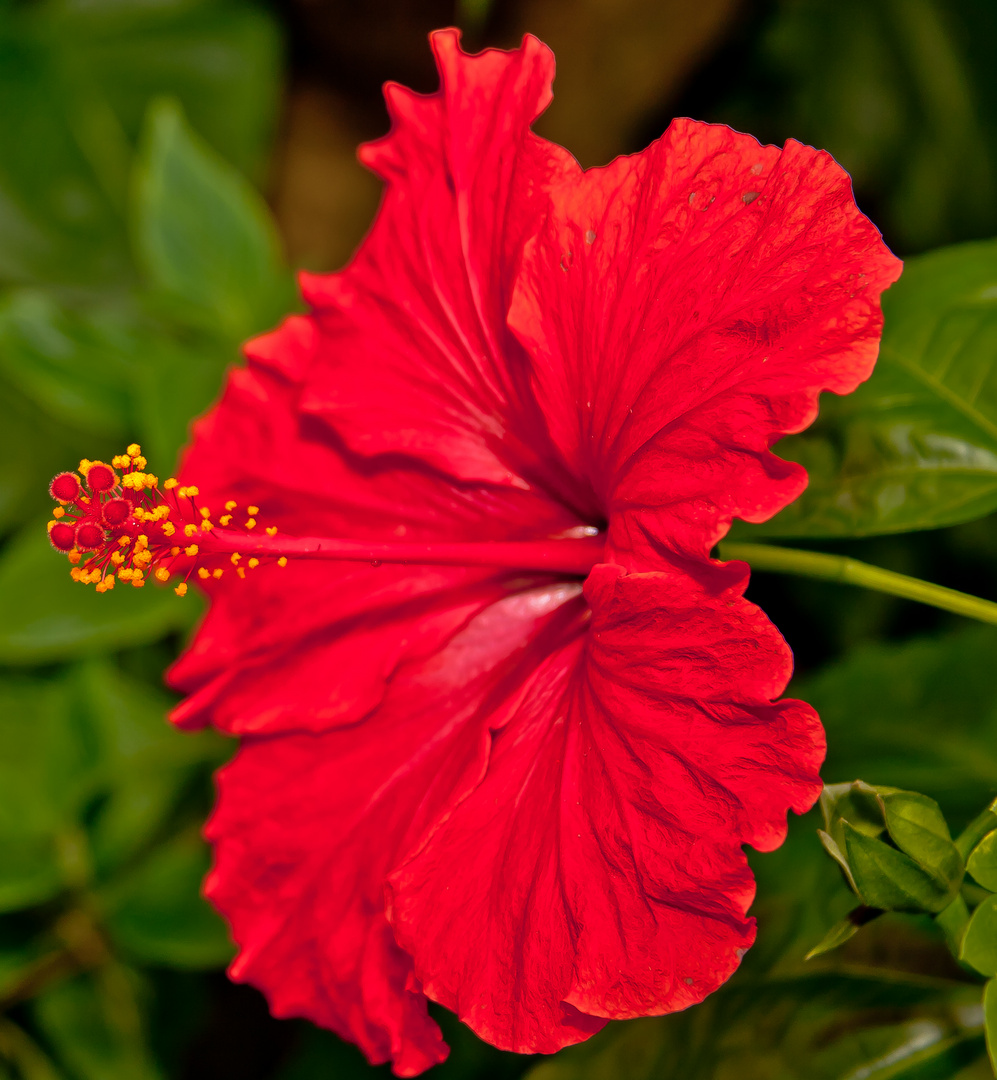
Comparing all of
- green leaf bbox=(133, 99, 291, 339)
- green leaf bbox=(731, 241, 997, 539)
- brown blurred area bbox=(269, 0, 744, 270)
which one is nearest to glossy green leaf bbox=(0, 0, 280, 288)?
brown blurred area bbox=(269, 0, 744, 270)

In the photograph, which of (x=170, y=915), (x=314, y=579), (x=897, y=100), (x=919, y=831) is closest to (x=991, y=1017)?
(x=919, y=831)

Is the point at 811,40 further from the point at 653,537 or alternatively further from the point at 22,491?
the point at 22,491

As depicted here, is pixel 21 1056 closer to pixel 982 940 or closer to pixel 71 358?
pixel 71 358

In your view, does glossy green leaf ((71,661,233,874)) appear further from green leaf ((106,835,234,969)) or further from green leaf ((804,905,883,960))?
green leaf ((804,905,883,960))

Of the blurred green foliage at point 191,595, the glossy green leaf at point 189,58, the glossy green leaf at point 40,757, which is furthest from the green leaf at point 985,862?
the glossy green leaf at point 189,58

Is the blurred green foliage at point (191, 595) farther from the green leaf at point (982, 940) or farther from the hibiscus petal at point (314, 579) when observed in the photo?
the hibiscus petal at point (314, 579)
